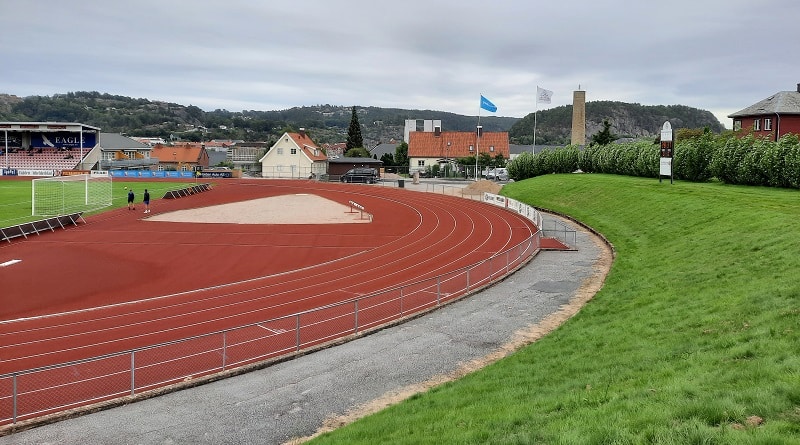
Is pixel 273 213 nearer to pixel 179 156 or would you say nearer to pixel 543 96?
pixel 543 96

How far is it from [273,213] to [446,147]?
64.5 m

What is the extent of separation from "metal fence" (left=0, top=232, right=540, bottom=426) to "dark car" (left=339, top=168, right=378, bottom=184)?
63.0 m

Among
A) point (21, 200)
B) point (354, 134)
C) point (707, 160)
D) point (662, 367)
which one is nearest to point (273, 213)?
point (21, 200)

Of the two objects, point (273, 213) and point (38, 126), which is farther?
point (38, 126)

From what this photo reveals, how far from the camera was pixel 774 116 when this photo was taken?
194 ft

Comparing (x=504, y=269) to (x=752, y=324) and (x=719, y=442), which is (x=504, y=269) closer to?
(x=752, y=324)

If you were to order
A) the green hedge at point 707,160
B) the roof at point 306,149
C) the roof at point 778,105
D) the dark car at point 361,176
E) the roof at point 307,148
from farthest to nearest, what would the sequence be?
the roof at point 307,148, the roof at point 306,149, the dark car at point 361,176, the roof at point 778,105, the green hedge at point 707,160

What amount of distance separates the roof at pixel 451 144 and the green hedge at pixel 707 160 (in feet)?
125

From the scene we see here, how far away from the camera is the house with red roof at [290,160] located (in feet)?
323

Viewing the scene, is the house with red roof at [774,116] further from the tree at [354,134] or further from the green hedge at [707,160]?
the tree at [354,134]

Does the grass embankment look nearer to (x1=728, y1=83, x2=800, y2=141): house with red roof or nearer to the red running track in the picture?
the red running track

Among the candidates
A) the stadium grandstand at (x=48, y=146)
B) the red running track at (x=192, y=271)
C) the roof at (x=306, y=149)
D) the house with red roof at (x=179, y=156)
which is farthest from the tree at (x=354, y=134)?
the red running track at (x=192, y=271)

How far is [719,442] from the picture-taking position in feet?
23.3

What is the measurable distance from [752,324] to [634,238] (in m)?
19.9
